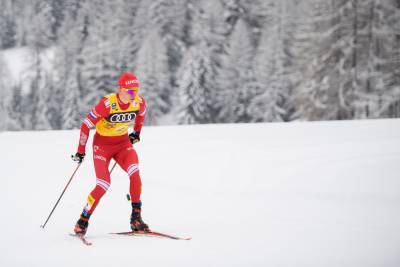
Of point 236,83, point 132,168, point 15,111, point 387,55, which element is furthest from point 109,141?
point 15,111

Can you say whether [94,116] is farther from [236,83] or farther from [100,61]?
[100,61]

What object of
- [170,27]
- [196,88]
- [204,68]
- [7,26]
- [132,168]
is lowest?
[196,88]

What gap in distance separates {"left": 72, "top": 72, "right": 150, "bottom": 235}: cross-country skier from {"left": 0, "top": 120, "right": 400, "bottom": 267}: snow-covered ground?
1.56 feet

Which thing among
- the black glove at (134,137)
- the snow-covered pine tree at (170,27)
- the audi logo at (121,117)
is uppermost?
the snow-covered pine tree at (170,27)

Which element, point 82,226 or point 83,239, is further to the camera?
point 82,226

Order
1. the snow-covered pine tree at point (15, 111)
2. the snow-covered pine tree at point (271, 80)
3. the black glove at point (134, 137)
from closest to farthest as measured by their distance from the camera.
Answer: the black glove at point (134, 137)
the snow-covered pine tree at point (271, 80)
the snow-covered pine tree at point (15, 111)

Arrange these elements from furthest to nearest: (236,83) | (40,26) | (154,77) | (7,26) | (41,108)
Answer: (7,26) < (40,26) < (41,108) < (154,77) < (236,83)

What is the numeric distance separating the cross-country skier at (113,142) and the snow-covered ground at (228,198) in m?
0.47

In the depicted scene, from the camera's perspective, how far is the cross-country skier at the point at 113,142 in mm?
6207

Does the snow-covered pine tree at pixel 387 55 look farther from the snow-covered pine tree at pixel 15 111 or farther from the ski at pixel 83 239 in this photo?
the snow-covered pine tree at pixel 15 111

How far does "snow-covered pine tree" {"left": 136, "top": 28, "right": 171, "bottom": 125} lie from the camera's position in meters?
47.9

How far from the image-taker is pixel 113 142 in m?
6.50

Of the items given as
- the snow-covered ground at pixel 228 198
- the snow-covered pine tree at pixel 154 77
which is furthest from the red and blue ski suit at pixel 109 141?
the snow-covered pine tree at pixel 154 77

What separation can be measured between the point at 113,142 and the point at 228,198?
342 cm
